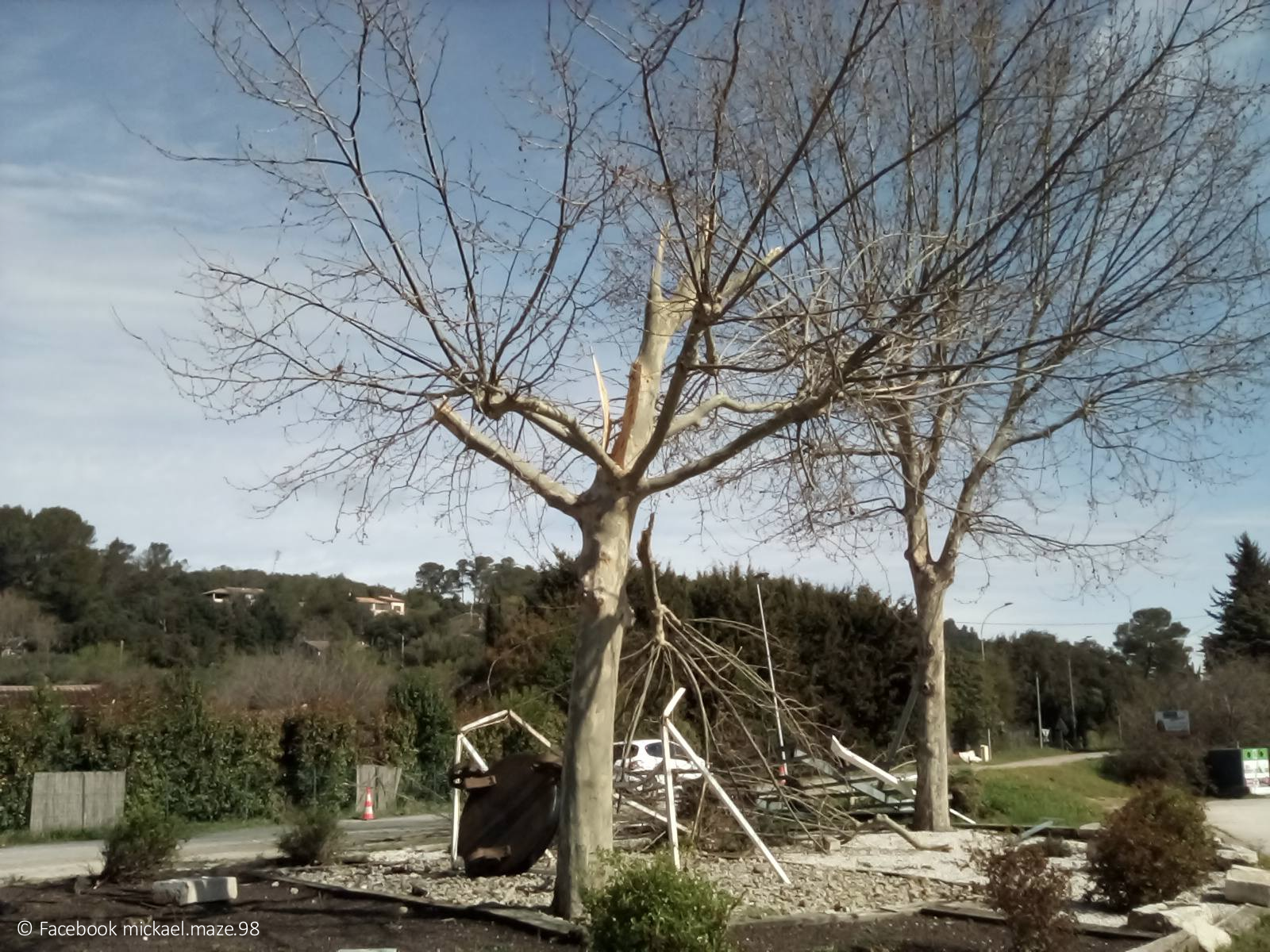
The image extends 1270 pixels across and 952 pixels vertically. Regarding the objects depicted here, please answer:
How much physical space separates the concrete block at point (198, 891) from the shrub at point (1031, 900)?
5.09m

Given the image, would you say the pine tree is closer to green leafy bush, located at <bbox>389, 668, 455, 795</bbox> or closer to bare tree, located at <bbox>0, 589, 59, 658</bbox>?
green leafy bush, located at <bbox>389, 668, 455, 795</bbox>

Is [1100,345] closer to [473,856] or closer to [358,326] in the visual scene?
[358,326]

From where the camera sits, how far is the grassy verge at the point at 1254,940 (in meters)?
7.44

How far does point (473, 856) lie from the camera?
29.8 ft

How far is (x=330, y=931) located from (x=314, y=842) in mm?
3744

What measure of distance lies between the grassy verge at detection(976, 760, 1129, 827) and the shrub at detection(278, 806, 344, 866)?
26.9 feet

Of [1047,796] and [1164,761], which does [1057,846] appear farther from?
[1164,761]

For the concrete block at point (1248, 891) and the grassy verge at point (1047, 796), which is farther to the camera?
the grassy verge at point (1047, 796)

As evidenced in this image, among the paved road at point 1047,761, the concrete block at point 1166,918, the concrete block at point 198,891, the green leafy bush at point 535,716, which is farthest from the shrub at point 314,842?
the paved road at point 1047,761

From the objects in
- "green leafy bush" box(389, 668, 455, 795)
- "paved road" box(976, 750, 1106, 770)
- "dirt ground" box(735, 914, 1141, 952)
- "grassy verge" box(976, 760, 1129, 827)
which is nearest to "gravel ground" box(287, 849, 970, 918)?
"dirt ground" box(735, 914, 1141, 952)

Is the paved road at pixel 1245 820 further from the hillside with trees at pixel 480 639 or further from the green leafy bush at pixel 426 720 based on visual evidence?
the green leafy bush at pixel 426 720

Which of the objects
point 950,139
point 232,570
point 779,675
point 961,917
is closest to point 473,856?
point 961,917

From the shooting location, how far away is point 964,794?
17156mm

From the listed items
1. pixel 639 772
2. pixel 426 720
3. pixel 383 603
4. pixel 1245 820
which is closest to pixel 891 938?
pixel 639 772
